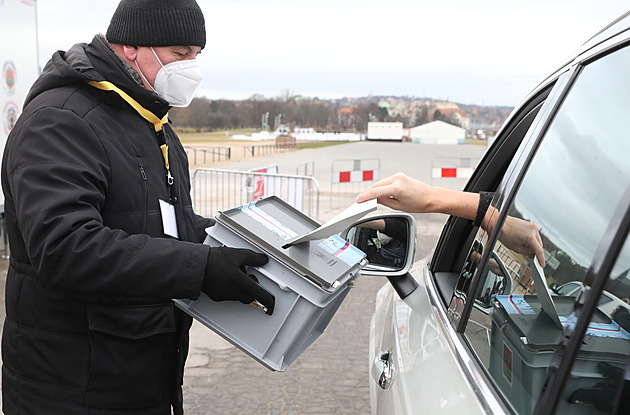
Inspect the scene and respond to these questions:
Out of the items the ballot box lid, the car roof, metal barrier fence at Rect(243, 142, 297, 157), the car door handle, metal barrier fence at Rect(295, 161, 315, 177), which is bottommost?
metal barrier fence at Rect(243, 142, 297, 157)

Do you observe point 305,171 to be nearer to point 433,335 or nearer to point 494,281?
point 433,335

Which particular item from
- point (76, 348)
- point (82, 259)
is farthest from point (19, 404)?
point (82, 259)

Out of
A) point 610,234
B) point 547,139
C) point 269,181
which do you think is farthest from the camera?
point 269,181

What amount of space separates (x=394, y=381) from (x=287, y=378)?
3158 mm

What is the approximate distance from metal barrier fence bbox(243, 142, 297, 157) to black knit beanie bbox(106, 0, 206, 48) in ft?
124

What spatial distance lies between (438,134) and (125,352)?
185 feet

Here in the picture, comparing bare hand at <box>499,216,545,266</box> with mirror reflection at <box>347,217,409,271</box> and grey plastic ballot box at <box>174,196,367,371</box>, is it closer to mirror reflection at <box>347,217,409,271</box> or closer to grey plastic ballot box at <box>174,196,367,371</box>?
grey plastic ballot box at <box>174,196,367,371</box>

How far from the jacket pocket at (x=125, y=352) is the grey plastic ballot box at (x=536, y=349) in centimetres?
111

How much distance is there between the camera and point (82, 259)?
1.83 m

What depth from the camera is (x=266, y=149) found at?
43.8 metres

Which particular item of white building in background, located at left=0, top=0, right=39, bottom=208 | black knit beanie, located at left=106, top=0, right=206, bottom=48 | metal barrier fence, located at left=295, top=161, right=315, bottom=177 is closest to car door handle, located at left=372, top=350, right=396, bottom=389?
black knit beanie, located at left=106, top=0, right=206, bottom=48

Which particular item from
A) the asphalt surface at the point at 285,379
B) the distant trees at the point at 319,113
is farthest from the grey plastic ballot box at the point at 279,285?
the distant trees at the point at 319,113

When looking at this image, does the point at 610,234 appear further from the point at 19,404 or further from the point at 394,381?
the point at 19,404

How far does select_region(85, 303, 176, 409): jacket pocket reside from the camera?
6.77ft
